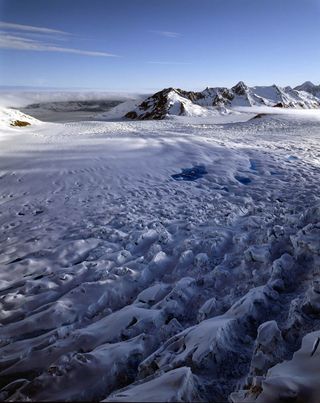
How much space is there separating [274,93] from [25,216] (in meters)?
165

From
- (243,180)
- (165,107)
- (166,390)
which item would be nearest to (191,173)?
(243,180)

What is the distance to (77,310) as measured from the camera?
4.15 m

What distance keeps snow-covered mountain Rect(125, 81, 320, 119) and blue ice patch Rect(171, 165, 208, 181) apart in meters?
62.2

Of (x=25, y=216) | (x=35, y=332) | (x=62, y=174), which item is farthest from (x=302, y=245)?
(x=62, y=174)

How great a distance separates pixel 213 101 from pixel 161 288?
5018 inches

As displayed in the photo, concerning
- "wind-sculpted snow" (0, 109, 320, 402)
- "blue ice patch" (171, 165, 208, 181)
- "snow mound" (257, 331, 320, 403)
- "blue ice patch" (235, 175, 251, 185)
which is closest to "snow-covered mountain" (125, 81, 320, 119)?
"blue ice patch" (171, 165, 208, 181)

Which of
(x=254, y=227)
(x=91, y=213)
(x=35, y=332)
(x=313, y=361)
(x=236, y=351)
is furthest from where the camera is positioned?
(x=91, y=213)

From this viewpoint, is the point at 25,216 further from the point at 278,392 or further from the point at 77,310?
the point at 278,392

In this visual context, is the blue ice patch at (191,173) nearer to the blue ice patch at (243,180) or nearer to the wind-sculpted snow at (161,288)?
the wind-sculpted snow at (161,288)

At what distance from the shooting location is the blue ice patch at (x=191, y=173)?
10.1 meters

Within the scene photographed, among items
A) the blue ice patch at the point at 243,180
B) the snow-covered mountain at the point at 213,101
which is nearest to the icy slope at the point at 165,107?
the snow-covered mountain at the point at 213,101

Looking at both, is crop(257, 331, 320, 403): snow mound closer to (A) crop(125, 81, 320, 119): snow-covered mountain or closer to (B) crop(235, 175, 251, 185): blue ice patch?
(B) crop(235, 175, 251, 185): blue ice patch

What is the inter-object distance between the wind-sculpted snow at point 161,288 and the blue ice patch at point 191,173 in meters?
0.53

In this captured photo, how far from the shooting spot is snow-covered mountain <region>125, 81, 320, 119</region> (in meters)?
90.0
